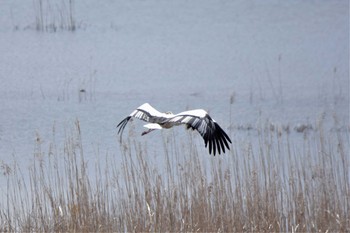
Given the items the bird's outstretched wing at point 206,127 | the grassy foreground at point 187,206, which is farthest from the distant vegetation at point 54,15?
the bird's outstretched wing at point 206,127

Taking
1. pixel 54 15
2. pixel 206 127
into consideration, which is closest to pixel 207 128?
pixel 206 127

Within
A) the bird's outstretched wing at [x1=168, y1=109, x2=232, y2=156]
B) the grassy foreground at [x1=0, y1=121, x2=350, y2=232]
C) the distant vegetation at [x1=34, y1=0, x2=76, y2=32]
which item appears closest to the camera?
the bird's outstretched wing at [x1=168, y1=109, x2=232, y2=156]

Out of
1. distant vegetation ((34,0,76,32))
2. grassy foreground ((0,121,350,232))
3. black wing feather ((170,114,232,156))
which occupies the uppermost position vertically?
distant vegetation ((34,0,76,32))

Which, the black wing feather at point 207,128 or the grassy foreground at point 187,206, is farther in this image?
the grassy foreground at point 187,206

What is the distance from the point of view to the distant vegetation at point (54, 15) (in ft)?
56.3

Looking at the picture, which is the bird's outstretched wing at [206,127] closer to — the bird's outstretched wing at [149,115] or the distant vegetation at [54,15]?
the bird's outstretched wing at [149,115]

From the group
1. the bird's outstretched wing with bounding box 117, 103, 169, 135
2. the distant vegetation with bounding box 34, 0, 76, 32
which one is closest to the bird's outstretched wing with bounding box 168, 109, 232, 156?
the bird's outstretched wing with bounding box 117, 103, 169, 135

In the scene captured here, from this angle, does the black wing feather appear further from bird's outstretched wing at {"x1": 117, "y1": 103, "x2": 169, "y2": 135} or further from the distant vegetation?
the distant vegetation

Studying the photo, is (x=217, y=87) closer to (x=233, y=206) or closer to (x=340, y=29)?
(x=340, y=29)

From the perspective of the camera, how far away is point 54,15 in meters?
17.8

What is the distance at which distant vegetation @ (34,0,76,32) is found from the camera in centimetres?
1716

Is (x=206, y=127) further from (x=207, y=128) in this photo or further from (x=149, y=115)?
(x=149, y=115)

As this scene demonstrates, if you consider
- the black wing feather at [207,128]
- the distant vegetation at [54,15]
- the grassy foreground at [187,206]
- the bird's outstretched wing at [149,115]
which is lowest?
the grassy foreground at [187,206]

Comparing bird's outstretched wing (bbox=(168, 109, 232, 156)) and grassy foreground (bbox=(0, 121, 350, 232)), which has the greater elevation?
bird's outstretched wing (bbox=(168, 109, 232, 156))
